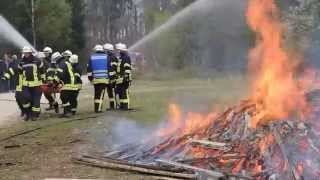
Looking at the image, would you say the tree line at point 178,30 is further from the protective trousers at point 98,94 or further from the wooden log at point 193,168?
the wooden log at point 193,168

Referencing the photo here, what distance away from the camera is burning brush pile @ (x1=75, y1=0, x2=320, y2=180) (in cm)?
783

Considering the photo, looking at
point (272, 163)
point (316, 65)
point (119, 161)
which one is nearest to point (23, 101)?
point (119, 161)

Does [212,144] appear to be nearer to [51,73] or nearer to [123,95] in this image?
[123,95]

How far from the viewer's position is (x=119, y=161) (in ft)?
28.9

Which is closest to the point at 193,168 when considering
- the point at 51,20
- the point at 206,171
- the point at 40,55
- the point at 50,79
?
the point at 206,171

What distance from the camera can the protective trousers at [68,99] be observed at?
14.6m

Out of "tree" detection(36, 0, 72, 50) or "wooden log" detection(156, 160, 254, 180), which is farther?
"tree" detection(36, 0, 72, 50)

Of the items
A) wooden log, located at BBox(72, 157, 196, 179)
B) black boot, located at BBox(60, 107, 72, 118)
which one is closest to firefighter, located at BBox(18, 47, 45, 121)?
black boot, located at BBox(60, 107, 72, 118)

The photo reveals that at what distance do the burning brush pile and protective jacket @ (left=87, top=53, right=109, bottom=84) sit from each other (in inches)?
187

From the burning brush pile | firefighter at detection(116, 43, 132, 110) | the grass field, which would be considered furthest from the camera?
firefighter at detection(116, 43, 132, 110)

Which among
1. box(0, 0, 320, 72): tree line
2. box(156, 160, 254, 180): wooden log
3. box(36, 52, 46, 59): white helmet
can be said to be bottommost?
box(156, 160, 254, 180): wooden log

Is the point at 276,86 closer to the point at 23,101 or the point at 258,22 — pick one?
the point at 258,22

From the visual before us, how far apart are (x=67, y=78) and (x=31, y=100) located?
1051 millimetres

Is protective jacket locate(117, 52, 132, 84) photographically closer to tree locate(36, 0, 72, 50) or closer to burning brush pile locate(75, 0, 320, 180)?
burning brush pile locate(75, 0, 320, 180)
